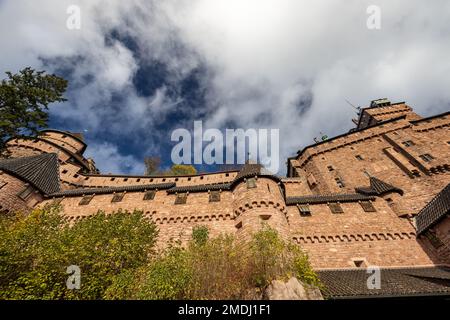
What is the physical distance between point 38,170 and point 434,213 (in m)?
31.6

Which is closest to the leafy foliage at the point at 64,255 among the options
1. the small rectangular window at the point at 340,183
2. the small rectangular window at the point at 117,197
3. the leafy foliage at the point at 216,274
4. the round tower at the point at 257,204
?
the leafy foliage at the point at 216,274

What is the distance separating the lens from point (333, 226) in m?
18.0

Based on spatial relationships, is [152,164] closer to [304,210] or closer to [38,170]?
[38,170]

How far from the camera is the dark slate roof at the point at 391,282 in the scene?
10789mm

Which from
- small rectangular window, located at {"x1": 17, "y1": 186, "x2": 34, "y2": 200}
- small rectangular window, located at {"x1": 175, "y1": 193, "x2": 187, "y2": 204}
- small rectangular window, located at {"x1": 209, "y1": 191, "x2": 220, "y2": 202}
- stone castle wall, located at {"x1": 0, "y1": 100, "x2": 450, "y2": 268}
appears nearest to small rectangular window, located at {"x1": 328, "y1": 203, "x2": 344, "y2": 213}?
stone castle wall, located at {"x1": 0, "y1": 100, "x2": 450, "y2": 268}

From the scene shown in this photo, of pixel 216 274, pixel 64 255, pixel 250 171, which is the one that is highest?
pixel 250 171

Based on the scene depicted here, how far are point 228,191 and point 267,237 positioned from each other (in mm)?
7748

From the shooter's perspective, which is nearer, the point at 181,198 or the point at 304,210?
the point at 304,210

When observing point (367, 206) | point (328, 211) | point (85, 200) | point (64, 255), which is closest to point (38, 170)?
point (85, 200)

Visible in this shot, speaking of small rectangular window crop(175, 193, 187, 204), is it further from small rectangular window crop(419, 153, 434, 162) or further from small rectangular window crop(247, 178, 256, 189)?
small rectangular window crop(419, 153, 434, 162)

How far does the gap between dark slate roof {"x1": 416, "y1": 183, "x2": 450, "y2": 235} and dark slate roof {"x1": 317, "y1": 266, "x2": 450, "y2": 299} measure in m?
2.81

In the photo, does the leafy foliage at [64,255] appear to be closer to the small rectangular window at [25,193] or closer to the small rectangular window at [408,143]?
the small rectangular window at [25,193]

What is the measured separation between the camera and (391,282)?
12.4 metres
